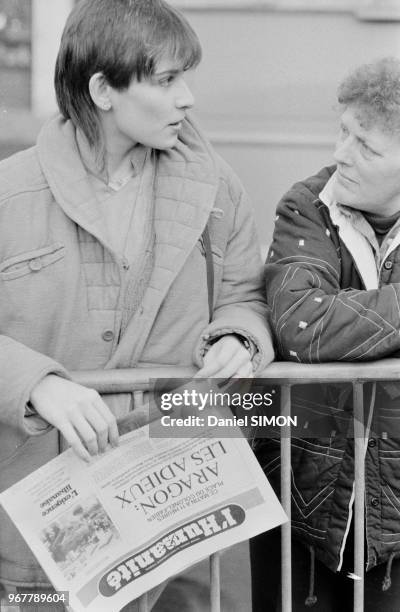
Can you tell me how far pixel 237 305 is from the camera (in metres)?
2.45

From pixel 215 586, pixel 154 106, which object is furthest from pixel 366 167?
pixel 215 586

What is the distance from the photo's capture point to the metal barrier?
2225mm

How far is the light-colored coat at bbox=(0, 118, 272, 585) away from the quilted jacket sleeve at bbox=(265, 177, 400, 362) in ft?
0.23

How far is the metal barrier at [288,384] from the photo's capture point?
222 cm

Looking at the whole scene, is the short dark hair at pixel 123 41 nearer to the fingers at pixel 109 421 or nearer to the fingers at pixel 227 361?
the fingers at pixel 227 361

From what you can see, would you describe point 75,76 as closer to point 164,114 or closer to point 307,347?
point 164,114

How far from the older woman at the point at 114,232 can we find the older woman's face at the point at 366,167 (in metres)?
0.30

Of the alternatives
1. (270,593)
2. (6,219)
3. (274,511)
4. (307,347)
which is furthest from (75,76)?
(270,593)

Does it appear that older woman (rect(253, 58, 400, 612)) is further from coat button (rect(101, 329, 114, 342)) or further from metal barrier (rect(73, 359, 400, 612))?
coat button (rect(101, 329, 114, 342))

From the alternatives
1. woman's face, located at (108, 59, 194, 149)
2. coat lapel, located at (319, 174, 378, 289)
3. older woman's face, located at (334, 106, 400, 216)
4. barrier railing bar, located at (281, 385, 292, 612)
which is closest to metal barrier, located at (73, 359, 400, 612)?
barrier railing bar, located at (281, 385, 292, 612)

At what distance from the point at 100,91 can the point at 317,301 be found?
0.69 m

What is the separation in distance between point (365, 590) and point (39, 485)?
90cm

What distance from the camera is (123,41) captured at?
7.57ft

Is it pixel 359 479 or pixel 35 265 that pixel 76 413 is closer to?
pixel 35 265
